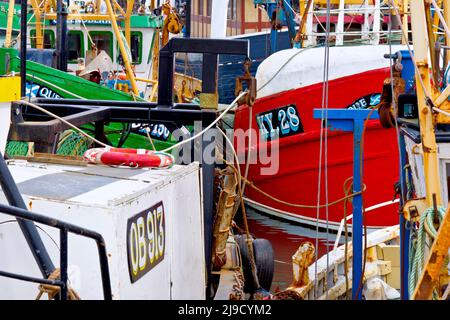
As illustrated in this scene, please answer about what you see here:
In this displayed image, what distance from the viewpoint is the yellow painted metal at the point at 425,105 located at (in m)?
4.47

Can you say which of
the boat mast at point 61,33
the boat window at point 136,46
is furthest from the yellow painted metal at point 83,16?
the boat mast at point 61,33

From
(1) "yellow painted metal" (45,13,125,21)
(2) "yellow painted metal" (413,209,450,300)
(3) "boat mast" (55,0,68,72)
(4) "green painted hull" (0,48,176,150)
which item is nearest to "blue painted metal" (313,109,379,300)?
(2) "yellow painted metal" (413,209,450,300)

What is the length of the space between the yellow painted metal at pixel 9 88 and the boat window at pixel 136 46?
13905mm

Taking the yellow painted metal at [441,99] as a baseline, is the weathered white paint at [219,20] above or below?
above

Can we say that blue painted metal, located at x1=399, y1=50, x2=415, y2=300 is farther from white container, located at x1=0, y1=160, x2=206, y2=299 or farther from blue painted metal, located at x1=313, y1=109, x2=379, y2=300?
white container, located at x1=0, y1=160, x2=206, y2=299

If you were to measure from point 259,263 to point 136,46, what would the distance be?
11.8 meters

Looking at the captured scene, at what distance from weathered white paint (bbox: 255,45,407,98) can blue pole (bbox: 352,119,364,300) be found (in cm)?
448

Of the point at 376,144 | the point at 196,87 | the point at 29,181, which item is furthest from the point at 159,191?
the point at 196,87

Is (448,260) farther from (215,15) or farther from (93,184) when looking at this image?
(215,15)

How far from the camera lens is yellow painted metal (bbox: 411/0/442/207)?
14.7 ft

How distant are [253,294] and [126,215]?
3193 millimetres

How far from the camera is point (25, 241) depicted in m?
3.96

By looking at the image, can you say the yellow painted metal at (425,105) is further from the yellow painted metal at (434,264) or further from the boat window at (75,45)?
the boat window at (75,45)

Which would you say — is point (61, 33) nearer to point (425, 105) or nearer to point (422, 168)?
point (422, 168)
